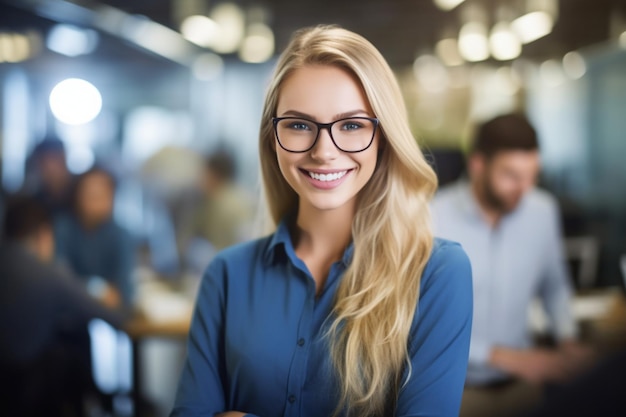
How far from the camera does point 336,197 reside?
122 cm

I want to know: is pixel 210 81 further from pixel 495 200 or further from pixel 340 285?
pixel 340 285

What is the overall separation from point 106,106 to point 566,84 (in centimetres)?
551

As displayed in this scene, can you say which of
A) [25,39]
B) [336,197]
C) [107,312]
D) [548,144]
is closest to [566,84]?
[548,144]

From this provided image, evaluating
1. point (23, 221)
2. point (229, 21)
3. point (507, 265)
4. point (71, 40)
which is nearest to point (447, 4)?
point (229, 21)

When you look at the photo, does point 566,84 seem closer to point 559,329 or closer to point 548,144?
point 548,144

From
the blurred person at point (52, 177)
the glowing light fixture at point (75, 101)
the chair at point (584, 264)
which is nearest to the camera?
the chair at point (584, 264)

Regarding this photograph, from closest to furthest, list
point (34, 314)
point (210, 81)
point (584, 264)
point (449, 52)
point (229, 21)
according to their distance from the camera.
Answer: point (34, 314)
point (584, 264)
point (229, 21)
point (449, 52)
point (210, 81)

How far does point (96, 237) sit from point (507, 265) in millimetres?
2353

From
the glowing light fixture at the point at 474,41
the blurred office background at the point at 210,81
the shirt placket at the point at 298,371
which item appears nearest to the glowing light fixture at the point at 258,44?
the blurred office background at the point at 210,81

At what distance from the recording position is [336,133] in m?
1.20

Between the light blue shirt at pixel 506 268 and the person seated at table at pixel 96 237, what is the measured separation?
1950 mm

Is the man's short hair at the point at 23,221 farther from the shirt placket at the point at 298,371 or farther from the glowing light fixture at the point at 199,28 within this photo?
the glowing light fixture at the point at 199,28

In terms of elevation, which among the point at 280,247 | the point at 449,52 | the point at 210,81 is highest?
the point at 449,52

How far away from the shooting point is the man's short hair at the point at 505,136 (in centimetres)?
272
